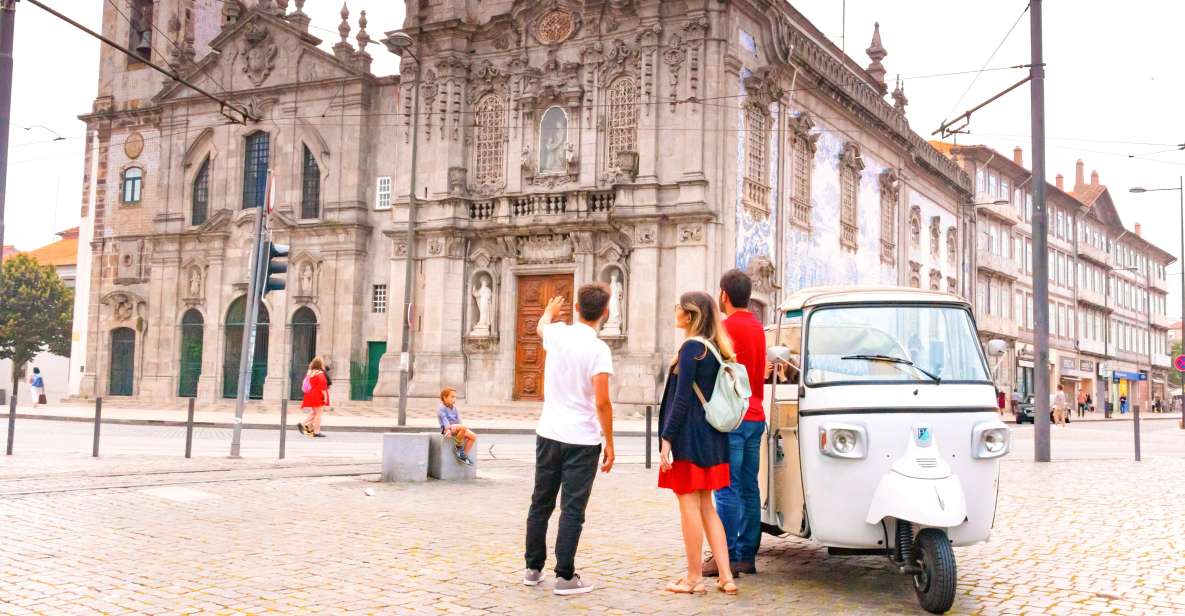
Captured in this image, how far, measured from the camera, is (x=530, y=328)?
32.7 metres

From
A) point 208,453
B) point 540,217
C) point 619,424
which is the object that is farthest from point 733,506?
point 540,217

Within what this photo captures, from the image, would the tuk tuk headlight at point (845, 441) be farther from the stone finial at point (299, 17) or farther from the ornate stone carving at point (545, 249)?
the stone finial at point (299, 17)

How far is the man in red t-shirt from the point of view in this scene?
7125mm

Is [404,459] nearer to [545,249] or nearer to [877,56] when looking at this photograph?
[545,249]

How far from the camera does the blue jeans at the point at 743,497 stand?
7.12 m

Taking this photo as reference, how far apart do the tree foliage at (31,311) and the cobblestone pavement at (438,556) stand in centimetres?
5317

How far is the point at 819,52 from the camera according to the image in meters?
37.3

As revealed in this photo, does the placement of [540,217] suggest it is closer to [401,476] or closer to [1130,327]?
[401,476]

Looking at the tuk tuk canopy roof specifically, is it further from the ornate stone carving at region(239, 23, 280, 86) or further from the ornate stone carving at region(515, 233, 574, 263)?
the ornate stone carving at region(239, 23, 280, 86)

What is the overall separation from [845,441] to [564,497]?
67.3 inches

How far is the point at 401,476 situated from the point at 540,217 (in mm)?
19984

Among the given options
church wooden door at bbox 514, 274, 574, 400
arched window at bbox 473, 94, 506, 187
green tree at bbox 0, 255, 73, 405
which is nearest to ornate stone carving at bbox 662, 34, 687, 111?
arched window at bbox 473, 94, 506, 187

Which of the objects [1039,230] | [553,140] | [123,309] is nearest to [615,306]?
[553,140]

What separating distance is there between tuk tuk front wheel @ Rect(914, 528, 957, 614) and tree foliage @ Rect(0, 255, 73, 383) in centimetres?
6146
